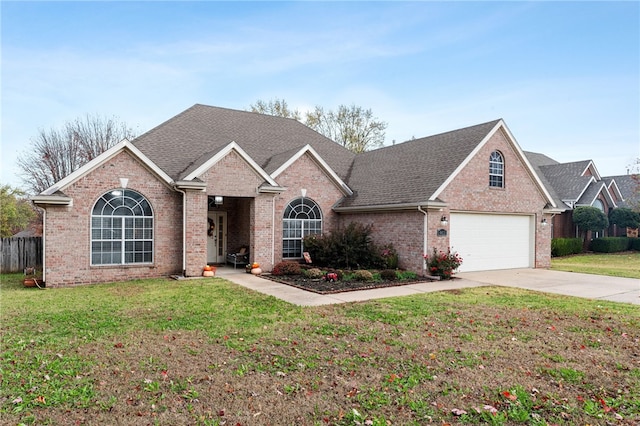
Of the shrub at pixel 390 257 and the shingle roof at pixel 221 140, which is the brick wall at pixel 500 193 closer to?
the shrub at pixel 390 257

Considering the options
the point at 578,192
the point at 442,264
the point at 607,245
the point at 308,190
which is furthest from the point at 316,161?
the point at 607,245

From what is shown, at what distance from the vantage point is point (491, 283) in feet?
43.1

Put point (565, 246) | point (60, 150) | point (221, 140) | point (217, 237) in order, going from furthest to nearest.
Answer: point (60, 150), point (565, 246), point (221, 140), point (217, 237)

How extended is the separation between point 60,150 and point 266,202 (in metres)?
18.6

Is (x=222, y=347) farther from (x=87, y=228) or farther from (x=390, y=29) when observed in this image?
(x=390, y=29)

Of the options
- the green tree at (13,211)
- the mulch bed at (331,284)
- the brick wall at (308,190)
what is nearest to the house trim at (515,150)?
the mulch bed at (331,284)

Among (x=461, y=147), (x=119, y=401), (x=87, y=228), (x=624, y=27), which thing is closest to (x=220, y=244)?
(x=87, y=228)

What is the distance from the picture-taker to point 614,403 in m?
4.37

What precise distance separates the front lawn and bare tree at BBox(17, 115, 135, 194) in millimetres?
20136

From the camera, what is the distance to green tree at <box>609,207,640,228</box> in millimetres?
29531

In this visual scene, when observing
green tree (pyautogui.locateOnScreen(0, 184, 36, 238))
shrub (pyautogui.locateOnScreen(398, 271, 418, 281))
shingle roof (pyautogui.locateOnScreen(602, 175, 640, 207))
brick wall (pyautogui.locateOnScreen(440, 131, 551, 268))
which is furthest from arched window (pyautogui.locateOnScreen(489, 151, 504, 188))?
green tree (pyautogui.locateOnScreen(0, 184, 36, 238))

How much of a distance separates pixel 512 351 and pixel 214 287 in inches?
329

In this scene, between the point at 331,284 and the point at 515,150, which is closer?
the point at 331,284

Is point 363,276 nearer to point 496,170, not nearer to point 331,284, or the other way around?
point 331,284
